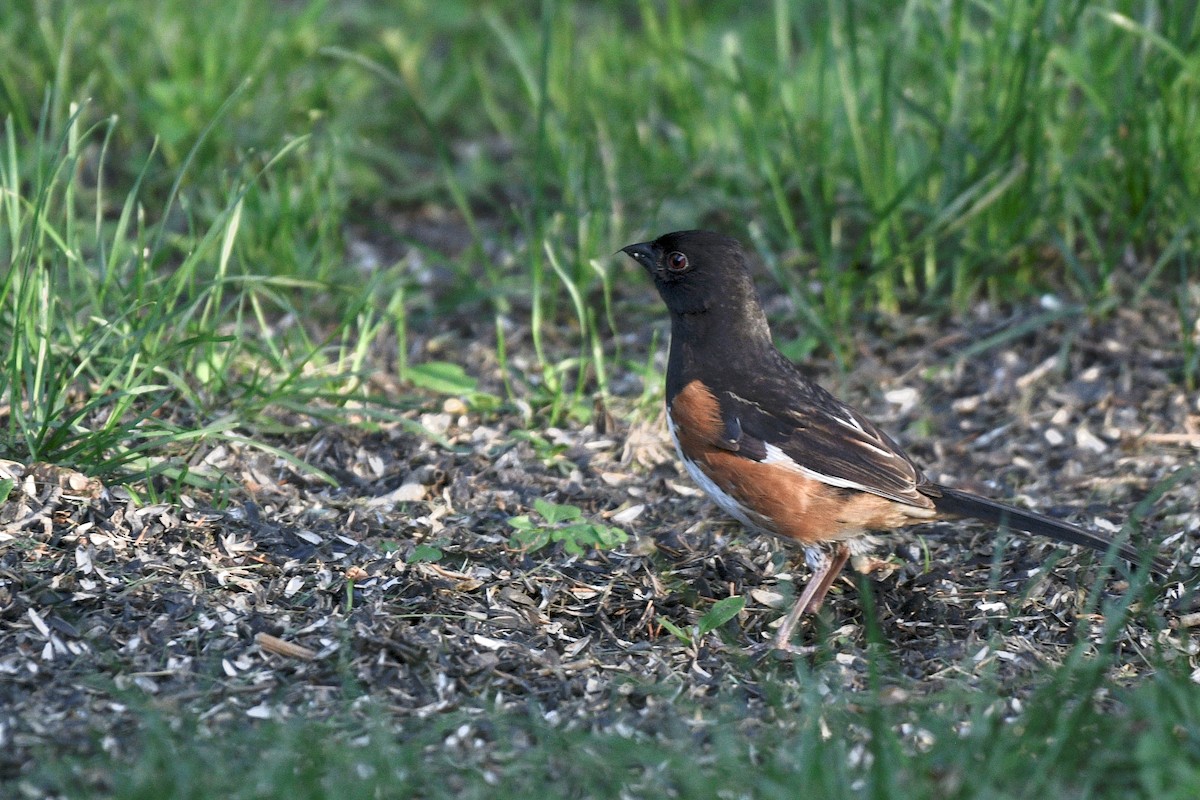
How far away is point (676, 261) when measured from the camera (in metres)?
4.46

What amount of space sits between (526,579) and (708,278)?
1.18m

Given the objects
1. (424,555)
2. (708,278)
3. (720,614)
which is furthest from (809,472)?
(424,555)

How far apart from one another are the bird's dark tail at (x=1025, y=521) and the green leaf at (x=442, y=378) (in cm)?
177

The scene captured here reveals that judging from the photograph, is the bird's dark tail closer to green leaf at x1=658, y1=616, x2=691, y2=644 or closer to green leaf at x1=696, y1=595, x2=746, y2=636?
green leaf at x1=696, y1=595, x2=746, y2=636

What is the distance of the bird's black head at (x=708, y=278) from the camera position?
438 centimetres

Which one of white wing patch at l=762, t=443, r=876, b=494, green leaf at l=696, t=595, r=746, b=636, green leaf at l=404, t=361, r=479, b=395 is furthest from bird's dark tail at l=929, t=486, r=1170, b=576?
green leaf at l=404, t=361, r=479, b=395

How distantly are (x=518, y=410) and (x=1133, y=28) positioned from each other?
8.56 ft

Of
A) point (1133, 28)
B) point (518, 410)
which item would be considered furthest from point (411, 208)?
point (1133, 28)

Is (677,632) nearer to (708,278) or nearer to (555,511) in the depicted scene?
(555,511)

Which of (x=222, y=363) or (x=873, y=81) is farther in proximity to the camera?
(x=873, y=81)

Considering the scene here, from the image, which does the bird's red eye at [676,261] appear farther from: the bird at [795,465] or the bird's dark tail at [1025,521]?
the bird's dark tail at [1025,521]

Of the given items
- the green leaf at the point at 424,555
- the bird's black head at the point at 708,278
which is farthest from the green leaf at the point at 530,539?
the bird's black head at the point at 708,278

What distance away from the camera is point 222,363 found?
4488 mm

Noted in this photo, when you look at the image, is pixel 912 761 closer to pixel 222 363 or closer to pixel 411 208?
pixel 222 363
